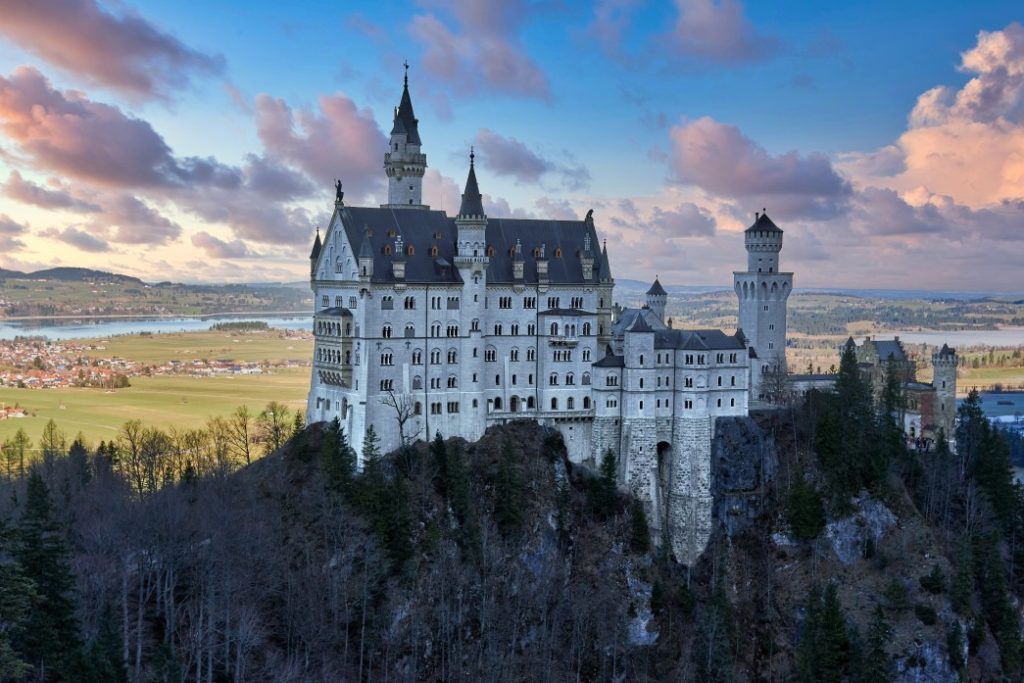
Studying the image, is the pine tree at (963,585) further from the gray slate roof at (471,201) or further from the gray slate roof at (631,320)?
the gray slate roof at (471,201)

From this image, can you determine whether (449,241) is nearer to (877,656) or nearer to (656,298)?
(656,298)

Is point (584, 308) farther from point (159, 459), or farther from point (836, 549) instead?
point (159, 459)

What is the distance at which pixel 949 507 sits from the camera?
10275 cm

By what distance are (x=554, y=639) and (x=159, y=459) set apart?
1827 inches

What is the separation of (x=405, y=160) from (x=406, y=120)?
398cm

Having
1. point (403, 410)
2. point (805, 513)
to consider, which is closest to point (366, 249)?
point (403, 410)

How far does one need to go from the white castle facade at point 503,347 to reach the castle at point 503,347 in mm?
123

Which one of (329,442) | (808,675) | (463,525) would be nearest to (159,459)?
(329,442)

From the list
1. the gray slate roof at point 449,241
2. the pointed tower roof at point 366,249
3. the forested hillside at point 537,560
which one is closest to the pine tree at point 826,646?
the forested hillside at point 537,560

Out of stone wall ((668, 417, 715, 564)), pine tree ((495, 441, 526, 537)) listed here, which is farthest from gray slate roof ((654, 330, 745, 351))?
pine tree ((495, 441, 526, 537))

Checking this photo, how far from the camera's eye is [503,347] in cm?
9456

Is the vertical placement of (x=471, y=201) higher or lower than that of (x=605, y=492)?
higher

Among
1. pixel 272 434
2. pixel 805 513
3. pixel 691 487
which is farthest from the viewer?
pixel 272 434

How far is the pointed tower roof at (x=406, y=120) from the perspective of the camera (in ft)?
326
